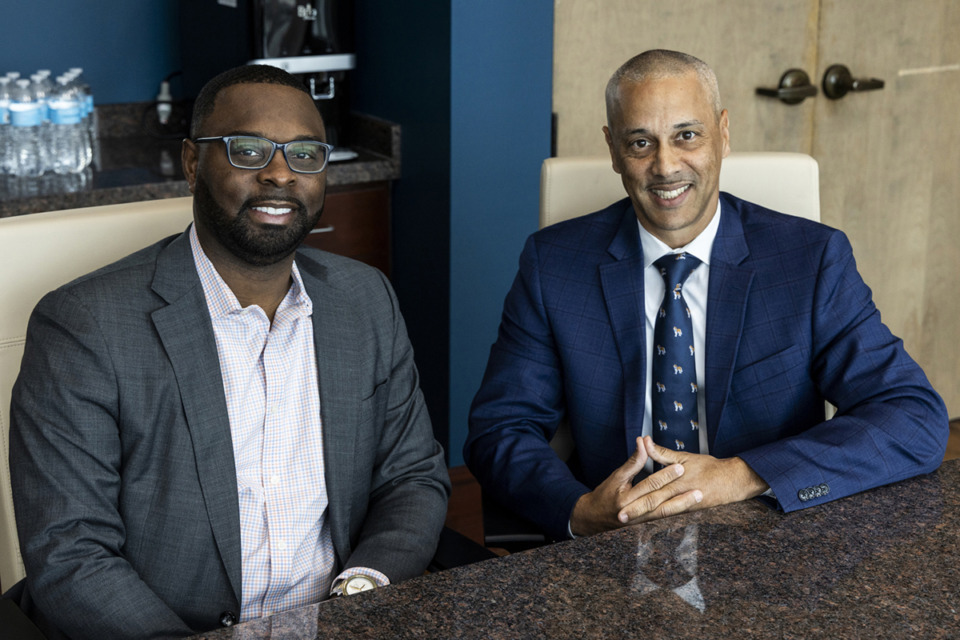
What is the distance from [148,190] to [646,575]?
1.84m

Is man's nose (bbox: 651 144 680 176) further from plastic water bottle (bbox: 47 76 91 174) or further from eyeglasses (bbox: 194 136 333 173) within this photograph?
plastic water bottle (bbox: 47 76 91 174)

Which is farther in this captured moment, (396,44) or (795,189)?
(396,44)

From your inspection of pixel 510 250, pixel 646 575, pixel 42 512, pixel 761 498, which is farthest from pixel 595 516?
pixel 510 250

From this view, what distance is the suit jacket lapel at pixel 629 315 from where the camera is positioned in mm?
1865

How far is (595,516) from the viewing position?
65.5 inches

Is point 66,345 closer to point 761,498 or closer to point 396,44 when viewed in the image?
point 761,498

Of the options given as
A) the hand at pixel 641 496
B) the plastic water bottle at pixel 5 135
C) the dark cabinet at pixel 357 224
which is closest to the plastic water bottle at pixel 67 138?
the plastic water bottle at pixel 5 135

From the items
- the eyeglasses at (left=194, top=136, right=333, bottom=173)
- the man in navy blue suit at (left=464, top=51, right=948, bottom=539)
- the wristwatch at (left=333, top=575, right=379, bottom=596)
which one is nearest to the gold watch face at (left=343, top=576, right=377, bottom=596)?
the wristwatch at (left=333, top=575, right=379, bottom=596)

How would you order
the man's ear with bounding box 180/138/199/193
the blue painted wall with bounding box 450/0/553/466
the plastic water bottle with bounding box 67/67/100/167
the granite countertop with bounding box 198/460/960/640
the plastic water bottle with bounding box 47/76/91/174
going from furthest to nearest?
the plastic water bottle with bounding box 67/67/100/167 < the plastic water bottle with bounding box 47/76/91/174 < the blue painted wall with bounding box 450/0/553/466 < the man's ear with bounding box 180/138/199/193 < the granite countertop with bounding box 198/460/960/640

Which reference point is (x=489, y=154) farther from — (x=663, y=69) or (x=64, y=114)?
(x=64, y=114)

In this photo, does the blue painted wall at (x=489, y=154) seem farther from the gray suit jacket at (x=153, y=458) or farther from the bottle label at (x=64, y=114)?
the gray suit jacket at (x=153, y=458)

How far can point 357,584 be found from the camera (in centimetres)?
153

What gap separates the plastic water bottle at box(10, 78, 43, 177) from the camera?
278 centimetres

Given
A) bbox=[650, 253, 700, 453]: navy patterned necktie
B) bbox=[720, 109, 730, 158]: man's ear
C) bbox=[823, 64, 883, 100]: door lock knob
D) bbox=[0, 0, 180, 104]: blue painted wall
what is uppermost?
bbox=[0, 0, 180, 104]: blue painted wall
